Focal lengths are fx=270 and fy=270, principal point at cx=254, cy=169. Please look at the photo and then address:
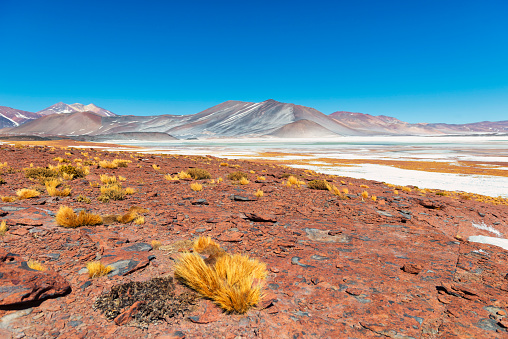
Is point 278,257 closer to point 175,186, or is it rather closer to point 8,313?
point 8,313

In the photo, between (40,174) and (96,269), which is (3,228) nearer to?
(96,269)

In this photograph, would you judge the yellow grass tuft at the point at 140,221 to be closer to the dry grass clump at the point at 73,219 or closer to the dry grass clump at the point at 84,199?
the dry grass clump at the point at 73,219

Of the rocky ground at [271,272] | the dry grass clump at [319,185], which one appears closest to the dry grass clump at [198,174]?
the rocky ground at [271,272]

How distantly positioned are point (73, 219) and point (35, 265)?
2.23m

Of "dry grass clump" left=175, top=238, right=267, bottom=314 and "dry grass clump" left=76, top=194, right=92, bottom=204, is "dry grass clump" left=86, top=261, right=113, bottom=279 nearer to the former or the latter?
"dry grass clump" left=175, top=238, right=267, bottom=314

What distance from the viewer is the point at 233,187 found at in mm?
12102

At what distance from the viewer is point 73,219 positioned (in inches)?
241

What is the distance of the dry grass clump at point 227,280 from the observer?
3601mm

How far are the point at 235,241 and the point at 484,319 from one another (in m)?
4.39

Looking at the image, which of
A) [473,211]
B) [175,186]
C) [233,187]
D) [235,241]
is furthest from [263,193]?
[473,211]

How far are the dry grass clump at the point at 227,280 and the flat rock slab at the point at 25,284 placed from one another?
5.17 ft

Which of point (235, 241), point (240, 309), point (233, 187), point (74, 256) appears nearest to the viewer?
point (240, 309)

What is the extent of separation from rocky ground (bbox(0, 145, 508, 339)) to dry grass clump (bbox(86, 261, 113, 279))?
0.30ft

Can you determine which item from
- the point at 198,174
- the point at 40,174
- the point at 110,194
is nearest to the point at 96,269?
the point at 110,194
